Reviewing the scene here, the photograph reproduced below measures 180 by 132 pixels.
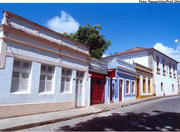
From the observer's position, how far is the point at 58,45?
28.8ft

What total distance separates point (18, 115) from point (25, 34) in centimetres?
396

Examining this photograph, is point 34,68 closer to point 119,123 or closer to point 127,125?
point 119,123

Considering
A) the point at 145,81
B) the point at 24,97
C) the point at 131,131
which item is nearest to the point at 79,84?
the point at 24,97

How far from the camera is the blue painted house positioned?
46.3 feet

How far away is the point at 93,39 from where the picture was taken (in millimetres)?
20656

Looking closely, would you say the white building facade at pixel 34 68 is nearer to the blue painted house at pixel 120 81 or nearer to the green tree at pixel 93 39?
the blue painted house at pixel 120 81

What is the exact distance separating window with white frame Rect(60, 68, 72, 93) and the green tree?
446 inches

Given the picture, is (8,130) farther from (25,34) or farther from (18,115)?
(25,34)

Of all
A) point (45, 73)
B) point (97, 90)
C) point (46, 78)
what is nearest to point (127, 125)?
point (46, 78)

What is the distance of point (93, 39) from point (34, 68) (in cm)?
1411

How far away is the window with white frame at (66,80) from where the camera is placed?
9.38m

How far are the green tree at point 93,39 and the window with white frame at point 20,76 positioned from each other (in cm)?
1397

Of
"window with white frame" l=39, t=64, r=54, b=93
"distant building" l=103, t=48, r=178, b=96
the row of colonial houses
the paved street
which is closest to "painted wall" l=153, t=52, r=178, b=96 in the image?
"distant building" l=103, t=48, r=178, b=96

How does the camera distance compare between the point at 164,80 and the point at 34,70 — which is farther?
the point at 164,80
